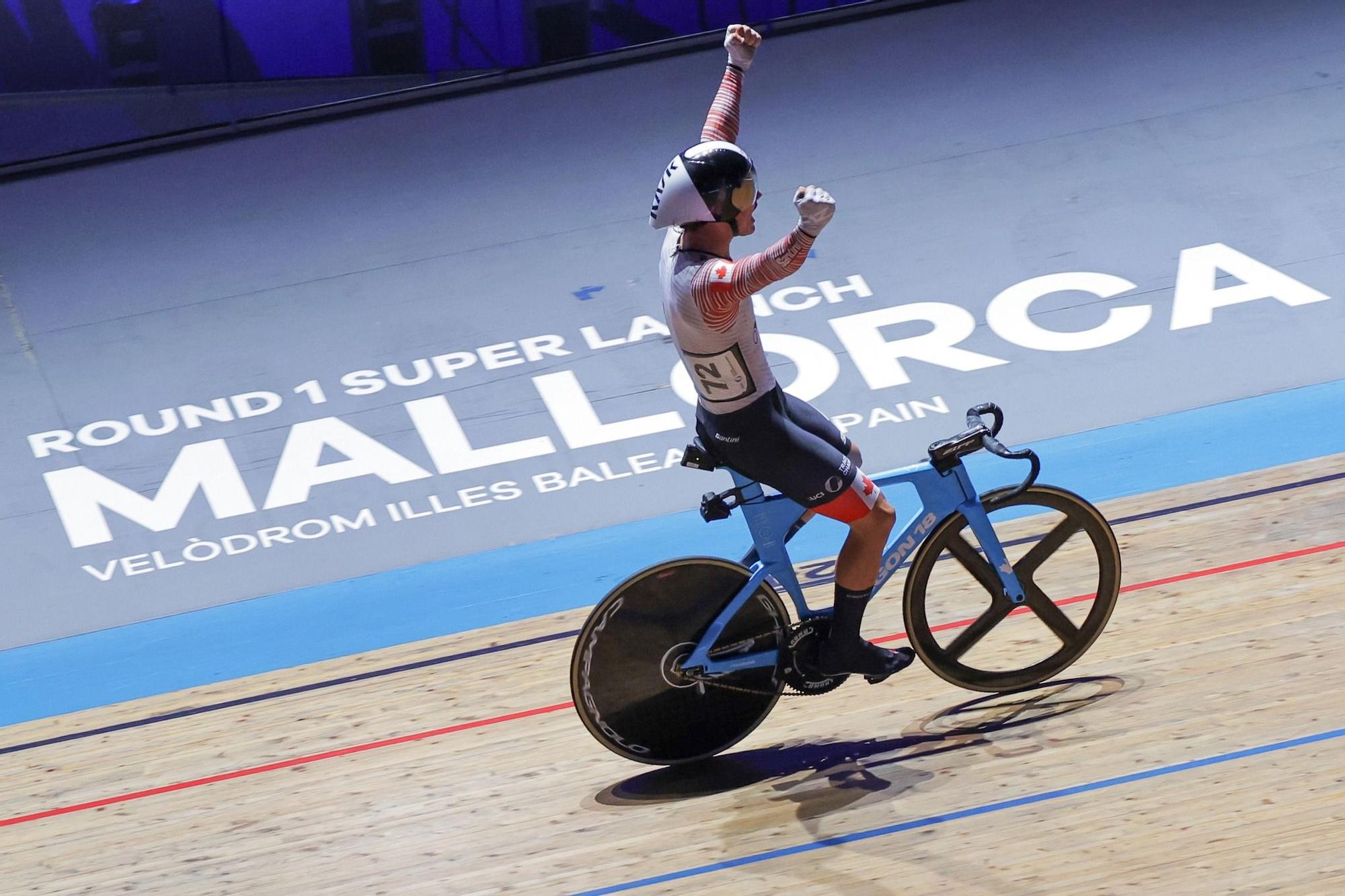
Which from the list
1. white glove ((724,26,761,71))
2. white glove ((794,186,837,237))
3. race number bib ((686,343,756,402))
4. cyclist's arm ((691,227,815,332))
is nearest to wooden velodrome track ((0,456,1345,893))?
race number bib ((686,343,756,402))

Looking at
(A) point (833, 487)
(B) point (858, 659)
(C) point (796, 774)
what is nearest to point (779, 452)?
(A) point (833, 487)

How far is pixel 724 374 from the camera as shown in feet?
10.1

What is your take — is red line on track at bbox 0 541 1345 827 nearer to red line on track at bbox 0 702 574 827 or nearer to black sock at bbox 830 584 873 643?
red line on track at bbox 0 702 574 827

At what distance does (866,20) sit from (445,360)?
3892mm

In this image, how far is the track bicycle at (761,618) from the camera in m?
3.30

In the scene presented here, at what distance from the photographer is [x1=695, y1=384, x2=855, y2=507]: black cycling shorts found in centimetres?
314

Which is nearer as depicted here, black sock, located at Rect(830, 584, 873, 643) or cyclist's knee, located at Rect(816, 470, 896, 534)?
cyclist's knee, located at Rect(816, 470, 896, 534)

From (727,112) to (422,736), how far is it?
1.94 m

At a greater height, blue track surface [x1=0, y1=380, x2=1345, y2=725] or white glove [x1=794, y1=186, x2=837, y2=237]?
white glove [x1=794, y1=186, x2=837, y2=237]

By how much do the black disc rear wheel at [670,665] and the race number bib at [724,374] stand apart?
1.36 ft

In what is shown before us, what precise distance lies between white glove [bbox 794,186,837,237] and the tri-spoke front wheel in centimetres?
102

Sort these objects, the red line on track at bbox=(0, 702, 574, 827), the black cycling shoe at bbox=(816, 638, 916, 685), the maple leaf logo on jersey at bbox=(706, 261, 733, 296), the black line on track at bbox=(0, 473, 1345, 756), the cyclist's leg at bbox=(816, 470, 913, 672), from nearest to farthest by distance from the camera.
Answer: the maple leaf logo on jersey at bbox=(706, 261, 733, 296) → the cyclist's leg at bbox=(816, 470, 913, 672) → the black cycling shoe at bbox=(816, 638, 916, 685) → the red line on track at bbox=(0, 702, 574, 827) → the black line on track at bbox=(0, 473, 1345, 756)

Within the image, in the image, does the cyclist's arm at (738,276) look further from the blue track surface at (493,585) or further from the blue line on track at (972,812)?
the blue track surface at (493,585)

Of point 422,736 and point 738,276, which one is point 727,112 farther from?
point 422,736
